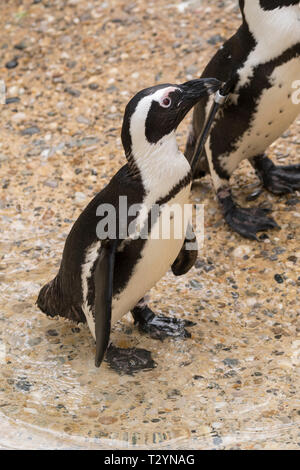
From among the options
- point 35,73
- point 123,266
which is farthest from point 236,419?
point 35,73

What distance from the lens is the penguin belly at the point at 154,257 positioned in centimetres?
250

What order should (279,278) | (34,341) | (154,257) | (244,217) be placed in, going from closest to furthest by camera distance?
(154,257) → (34,341) → (279,278) → (244,217)

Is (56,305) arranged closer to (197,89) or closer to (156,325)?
(156,325)

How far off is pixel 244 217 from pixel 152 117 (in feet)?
3.83

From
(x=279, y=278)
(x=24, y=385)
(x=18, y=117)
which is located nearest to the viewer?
(x=24, y=385)

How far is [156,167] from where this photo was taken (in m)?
2.49

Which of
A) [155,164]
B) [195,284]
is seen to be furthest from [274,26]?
[195,284]

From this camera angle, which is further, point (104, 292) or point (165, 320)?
point (165, 320)

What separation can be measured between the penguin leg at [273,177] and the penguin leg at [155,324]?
103cm

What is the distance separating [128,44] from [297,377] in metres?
2.91

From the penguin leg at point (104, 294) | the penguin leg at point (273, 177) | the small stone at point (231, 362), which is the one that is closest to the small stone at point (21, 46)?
the penguin leg at point (273, 177)

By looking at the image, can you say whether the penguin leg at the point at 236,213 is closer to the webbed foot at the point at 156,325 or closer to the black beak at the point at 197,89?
the webbed foot at the point at 156,325
